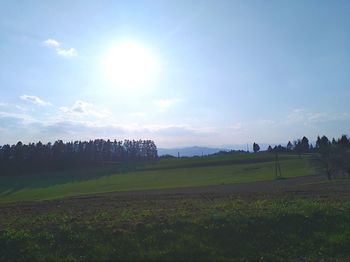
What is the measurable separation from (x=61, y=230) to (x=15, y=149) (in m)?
133

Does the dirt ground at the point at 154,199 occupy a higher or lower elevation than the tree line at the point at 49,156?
lower

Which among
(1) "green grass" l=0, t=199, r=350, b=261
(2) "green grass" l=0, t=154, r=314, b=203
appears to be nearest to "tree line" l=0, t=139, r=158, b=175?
(2) "green grass" l=0, t=154, r=314, b=203

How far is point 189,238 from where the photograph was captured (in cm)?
1337

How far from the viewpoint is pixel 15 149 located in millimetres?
137125

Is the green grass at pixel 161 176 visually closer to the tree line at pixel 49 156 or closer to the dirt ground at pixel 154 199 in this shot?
the tree line at pixel 49 156

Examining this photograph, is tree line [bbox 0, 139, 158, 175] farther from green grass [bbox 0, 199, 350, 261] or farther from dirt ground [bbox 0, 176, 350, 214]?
green grass [bbox 0, 199, 350, 261]

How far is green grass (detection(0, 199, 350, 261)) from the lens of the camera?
12.3m

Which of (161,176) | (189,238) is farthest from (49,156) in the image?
(189,238)

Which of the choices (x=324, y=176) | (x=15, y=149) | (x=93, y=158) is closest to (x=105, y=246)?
(x=324, y=176)

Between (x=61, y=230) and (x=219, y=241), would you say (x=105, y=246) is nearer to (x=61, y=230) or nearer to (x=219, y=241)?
(x=61, y=230)

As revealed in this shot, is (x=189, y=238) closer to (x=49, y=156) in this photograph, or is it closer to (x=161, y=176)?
(x=161, y=176)

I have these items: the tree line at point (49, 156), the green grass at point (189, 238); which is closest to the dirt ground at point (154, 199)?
the green grass at point (189, 238)

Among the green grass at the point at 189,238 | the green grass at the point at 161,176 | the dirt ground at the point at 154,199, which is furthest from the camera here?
the green grass at the point at 161,176

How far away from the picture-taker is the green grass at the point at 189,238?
1234 centimetres
